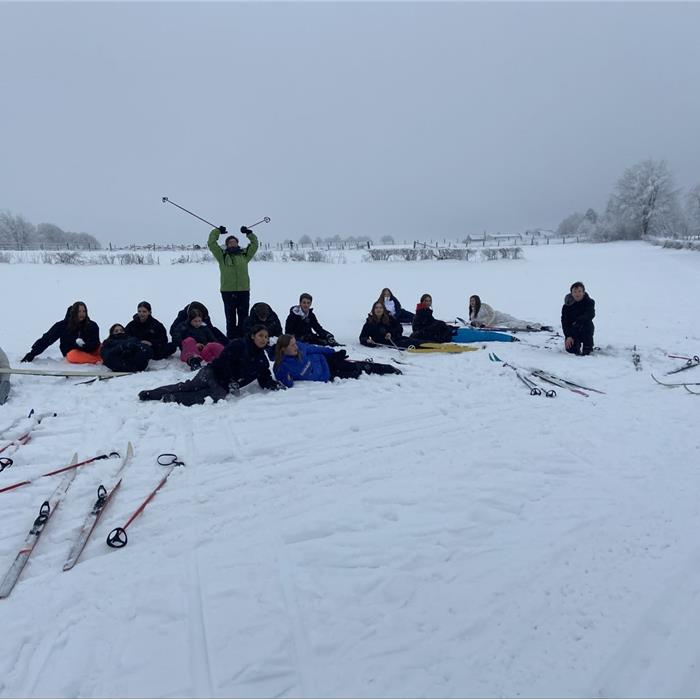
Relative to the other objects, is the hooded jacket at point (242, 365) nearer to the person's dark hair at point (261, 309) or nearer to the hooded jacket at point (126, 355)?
the person's dark hair at point (261, 309)

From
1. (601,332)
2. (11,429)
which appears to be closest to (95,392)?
(11,429)

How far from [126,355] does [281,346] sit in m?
2.27

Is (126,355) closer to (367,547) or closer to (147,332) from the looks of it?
(147,332)

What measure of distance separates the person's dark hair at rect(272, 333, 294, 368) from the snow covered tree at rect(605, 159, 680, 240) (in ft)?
139

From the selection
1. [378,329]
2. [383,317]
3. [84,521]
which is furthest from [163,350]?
[84,521]

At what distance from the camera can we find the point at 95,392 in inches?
199

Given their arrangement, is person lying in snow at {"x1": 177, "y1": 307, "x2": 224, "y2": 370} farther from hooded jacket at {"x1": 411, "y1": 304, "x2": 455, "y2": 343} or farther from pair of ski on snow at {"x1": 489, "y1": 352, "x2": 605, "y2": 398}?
pair of ski on snow at {"x1": 489, "y1": 352, "x2": 605, "y2": 398}

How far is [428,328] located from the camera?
7773mm

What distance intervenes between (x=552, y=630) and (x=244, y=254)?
6.27 m

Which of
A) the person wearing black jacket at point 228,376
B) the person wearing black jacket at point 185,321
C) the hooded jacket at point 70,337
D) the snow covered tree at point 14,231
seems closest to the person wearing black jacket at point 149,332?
the person wearing black jacket at point 185,321

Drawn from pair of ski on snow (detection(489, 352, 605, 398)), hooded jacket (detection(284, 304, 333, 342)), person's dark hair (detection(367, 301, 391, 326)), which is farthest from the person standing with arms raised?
pair of ski on snow (detection(489, 352, 605, 398))

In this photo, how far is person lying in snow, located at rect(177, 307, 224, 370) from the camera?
235 inches

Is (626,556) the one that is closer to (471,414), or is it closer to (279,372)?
(471,414)

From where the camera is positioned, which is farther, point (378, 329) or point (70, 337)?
point (378, 329)
